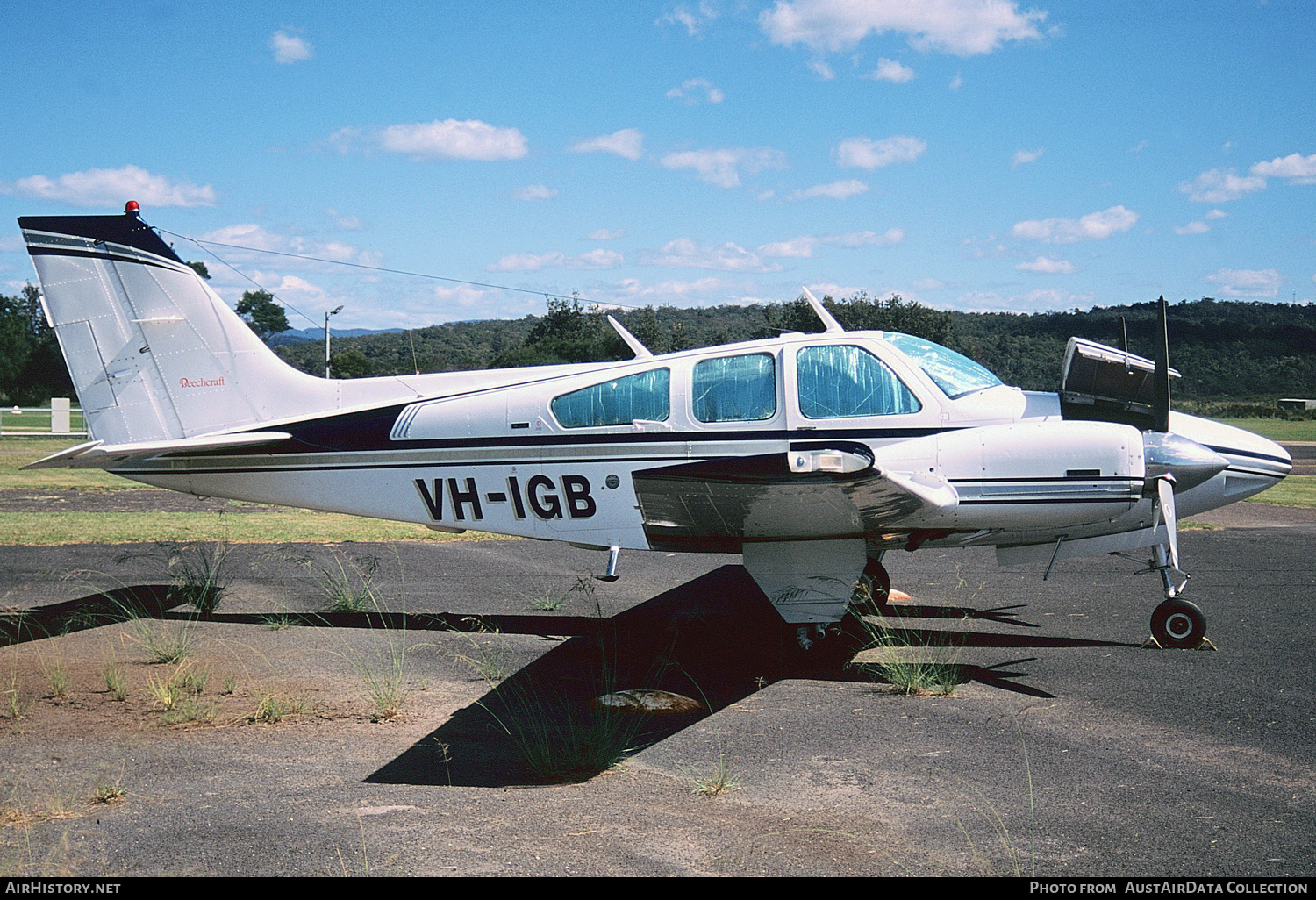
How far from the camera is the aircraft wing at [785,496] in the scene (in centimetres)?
553

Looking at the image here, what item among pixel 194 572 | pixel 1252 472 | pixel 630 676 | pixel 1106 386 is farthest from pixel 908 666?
pixel 194 572

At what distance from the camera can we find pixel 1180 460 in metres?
7.52

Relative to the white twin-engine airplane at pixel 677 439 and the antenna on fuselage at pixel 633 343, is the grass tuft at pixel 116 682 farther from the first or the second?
the antenna on fuselage at pixel 633 343

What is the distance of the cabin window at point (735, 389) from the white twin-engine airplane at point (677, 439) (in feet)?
0.05

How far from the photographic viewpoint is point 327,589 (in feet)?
32.3

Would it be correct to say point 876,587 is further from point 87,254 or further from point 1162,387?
point 87,254

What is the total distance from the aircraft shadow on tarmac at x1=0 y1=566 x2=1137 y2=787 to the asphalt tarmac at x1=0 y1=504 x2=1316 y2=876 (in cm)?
4

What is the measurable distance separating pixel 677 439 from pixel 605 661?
195 cm

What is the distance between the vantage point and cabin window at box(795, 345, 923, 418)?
7.60 meters

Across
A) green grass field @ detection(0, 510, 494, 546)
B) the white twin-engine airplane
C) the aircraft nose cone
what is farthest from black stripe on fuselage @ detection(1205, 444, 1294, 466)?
green grass field @ detection(0, 510, 494, 546)

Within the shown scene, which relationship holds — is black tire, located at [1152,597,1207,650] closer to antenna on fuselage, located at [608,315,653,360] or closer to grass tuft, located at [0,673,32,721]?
antenna on fuselage, located at [608,315,653,360]

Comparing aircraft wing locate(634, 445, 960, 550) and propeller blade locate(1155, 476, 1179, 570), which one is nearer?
aircraft wing locate(634, 445, 960, 550)
